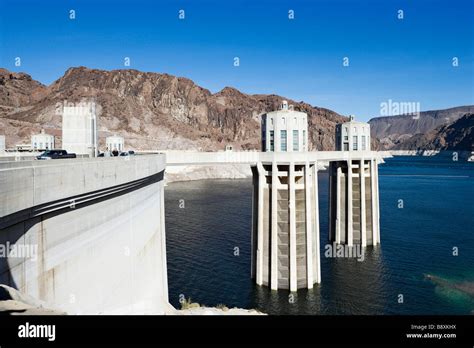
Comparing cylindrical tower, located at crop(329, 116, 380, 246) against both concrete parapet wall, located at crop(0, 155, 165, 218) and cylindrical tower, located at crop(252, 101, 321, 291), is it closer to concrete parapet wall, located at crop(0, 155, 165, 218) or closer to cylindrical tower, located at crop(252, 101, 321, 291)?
cylindrical tower, located at crop(252, 101, 321, 291)

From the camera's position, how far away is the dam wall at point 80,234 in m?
8.38

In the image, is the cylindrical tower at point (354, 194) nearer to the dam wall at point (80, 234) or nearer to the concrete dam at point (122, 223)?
the concrete dam at point (122, 223)

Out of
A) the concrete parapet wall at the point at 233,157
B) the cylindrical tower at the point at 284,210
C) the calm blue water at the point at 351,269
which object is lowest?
the calm blue water at the point at 351,269

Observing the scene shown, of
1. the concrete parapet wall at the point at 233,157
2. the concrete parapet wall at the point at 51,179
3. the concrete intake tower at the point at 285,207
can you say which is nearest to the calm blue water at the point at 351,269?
the concrete intake tower at the point at 285,207

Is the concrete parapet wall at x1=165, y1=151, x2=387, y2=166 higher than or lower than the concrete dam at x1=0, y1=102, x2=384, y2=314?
higher

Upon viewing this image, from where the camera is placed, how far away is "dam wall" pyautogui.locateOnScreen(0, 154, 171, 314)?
27.5 ft

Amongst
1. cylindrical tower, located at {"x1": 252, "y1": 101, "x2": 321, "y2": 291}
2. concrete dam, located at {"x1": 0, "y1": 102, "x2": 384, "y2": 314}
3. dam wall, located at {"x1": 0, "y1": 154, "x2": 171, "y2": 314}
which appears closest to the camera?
dam wall, located at {"x1": 0, "y1": 154, "x2": 171, "y2": 314}

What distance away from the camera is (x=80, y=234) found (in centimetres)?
1146

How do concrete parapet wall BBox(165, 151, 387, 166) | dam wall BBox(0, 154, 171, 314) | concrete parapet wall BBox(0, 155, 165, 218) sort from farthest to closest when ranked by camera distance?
1. concrete parapet wall BBox(165, 151, 387, 166)
2. dam wall BBox(0, 154, 171, 314)
3. concrete parapet wall BBox(0, 155, 165, 218)

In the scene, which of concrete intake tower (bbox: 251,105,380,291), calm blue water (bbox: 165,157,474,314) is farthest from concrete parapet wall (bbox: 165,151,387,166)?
calm blue water (bbox: 165,157,474,314)

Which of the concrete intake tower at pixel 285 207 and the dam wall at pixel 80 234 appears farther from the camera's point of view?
the concrete intake tower at pixel 285 207

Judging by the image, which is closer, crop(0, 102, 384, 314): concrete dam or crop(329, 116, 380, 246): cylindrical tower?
crop(0, 102, 384, 314): concrete dam

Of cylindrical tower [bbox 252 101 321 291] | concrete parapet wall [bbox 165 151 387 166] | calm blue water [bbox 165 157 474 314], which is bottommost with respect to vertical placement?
calm blue water [bbox 165 157 474 314]
